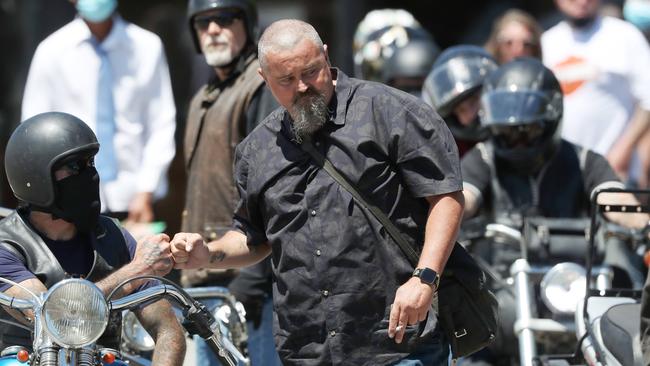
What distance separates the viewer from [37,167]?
557 cm

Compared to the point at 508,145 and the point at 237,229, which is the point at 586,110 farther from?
the point at 237,229

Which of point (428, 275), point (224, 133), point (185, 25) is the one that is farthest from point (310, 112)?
A: point (185, 25)

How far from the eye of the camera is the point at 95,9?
8.89 m

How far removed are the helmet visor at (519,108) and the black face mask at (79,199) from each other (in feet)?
9.89

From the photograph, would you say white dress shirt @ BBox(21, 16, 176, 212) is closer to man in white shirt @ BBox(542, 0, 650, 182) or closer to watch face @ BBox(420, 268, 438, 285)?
man in white shirt @ BBox(542, 0, 650, 182)

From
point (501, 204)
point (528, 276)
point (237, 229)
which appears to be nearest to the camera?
point (237, 229)

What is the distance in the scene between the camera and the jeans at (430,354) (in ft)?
17.7

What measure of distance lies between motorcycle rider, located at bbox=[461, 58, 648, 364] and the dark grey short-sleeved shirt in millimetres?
2395

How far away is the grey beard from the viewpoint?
541 cm

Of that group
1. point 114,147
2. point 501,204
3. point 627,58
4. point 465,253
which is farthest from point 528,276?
point 627,58

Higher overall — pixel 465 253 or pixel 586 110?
pixel 465 253

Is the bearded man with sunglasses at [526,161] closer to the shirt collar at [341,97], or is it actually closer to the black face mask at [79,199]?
the shirt collar at [341,97]

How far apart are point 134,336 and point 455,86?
328cm

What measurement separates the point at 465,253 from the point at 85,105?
12.2 feet
